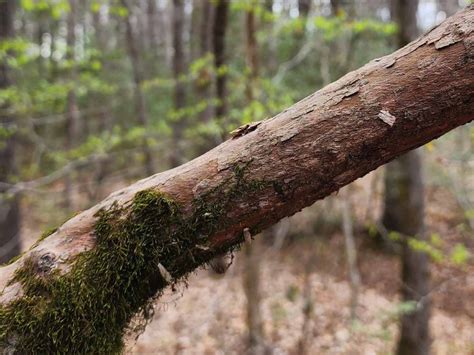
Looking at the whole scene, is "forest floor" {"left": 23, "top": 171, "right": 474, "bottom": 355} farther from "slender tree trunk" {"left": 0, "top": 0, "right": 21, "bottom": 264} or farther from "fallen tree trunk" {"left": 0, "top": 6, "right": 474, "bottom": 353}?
"fallen tree trunk" {"left": 0, "top": 6, "right": 474, "bottom": 353}

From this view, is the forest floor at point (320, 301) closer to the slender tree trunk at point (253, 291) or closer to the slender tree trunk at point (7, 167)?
the slender tree trunk at point (253, 291)

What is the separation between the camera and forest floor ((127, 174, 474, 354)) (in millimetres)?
6543

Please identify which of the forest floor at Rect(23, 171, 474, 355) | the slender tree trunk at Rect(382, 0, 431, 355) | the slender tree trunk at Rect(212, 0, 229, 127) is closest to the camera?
the slender tree trunk at Rect(382, 0, 431, 355)

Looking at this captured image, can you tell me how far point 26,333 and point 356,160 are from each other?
1.08 m

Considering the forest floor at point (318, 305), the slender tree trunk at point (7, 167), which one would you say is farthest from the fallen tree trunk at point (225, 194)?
the slender tree trunk at point (7, 167)

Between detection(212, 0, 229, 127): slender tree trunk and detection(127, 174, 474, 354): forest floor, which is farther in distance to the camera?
detection(127, 174, 474, 354): forest floor

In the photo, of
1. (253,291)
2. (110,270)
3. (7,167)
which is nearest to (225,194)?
(110,270)

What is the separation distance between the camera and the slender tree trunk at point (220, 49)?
4.92m

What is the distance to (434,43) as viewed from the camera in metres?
1.16

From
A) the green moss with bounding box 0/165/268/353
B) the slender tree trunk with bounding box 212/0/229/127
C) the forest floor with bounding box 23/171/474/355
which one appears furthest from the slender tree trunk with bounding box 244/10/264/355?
the green moss with bounding box 0/165/268/353

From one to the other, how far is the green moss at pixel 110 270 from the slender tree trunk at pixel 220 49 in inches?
143

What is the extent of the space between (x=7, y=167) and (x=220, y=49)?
11.1 feet

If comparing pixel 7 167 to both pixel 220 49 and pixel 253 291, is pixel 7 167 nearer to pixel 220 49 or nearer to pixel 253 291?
pixel 220 49

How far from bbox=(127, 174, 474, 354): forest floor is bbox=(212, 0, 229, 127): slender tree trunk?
2.26 m
